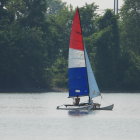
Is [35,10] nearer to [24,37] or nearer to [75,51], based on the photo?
[24,37]

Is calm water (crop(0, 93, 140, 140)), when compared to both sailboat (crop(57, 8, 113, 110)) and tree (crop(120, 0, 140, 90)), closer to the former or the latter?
sailboat (crop(57, 8, 113, 110))

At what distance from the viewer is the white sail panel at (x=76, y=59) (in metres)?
89.8

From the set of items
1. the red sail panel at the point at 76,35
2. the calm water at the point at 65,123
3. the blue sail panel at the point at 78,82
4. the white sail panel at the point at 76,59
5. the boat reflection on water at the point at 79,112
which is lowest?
the calm water at the point at 65,123

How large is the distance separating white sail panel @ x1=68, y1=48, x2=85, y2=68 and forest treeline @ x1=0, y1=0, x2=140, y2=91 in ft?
165

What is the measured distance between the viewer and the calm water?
65312mm

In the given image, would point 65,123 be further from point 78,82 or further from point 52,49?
point 52,49

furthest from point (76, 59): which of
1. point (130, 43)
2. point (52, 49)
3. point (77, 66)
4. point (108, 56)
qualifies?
point (130, 43)

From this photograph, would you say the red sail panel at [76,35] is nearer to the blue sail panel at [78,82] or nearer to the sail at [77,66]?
the sail at [77,66]

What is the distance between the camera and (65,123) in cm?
7606

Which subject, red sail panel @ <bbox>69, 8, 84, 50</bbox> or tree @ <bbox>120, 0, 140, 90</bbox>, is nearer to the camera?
red sail panel @ <bbox>69, 8, 84, 50</bbox>

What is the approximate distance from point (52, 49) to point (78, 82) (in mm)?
62593

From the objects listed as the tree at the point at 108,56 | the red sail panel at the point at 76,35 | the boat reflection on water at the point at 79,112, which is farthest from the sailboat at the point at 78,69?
the tree at the point at 108,56

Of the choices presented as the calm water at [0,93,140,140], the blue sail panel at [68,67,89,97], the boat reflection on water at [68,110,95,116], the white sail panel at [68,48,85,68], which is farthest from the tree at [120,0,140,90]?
the boat reflection on water at [68,110,95,116]

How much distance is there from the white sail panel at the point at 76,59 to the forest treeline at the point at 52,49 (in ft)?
165
